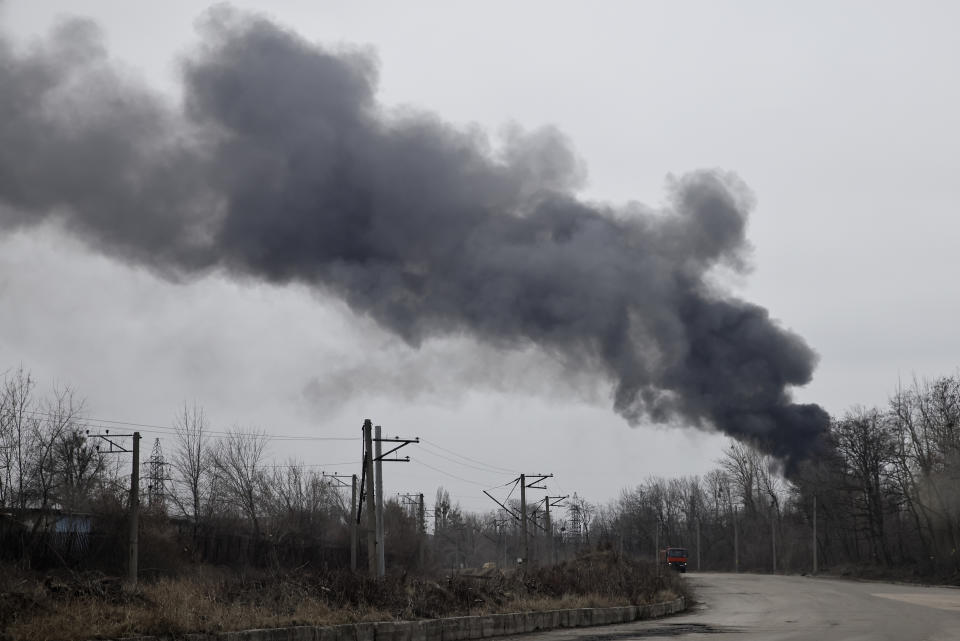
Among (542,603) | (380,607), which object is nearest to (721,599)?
(542,603)

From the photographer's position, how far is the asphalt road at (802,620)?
1939 cm

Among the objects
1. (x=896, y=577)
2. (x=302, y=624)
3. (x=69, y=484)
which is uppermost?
(x=69, y=484)

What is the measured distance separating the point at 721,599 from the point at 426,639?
25.4 metres

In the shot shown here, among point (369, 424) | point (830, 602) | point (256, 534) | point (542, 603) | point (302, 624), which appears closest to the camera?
point (302, 624)

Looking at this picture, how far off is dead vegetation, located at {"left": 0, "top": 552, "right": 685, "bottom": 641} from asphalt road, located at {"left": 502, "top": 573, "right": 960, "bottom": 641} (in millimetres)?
1962

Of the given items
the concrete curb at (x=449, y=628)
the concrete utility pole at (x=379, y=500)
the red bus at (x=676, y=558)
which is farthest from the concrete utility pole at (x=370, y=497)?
the red bus at (x=676, y=558)

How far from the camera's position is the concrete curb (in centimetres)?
1380

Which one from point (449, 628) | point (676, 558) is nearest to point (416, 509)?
point (676, 558)

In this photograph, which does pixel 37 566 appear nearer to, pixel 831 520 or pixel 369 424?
pixel 369 424

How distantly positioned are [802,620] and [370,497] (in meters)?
17.3

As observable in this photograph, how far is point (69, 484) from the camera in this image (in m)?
44.0

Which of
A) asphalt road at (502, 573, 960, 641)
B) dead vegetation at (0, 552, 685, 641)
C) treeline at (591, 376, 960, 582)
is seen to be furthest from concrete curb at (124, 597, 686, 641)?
treeline at (591, 376, 960, 582)

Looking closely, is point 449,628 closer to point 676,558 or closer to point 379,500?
point 379,500

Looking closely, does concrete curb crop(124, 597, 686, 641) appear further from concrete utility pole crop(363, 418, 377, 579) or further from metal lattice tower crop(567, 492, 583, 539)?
metal lattice tower crop(567, 492, 583, 539)
